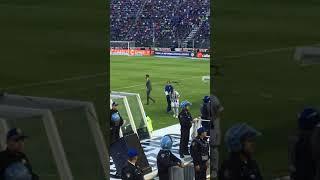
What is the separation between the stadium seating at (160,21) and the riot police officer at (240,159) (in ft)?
154

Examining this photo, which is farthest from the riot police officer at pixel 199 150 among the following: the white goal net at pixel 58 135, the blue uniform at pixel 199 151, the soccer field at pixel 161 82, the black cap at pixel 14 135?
the soccer field at pixel 161 82

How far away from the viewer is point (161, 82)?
29.1 metres

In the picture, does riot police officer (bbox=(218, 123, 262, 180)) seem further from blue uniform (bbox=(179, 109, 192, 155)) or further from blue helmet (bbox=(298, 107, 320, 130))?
blue uniform (bbox=(179, 109, 192, 155))

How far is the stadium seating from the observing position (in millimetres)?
54562

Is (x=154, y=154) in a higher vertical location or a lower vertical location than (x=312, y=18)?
lower

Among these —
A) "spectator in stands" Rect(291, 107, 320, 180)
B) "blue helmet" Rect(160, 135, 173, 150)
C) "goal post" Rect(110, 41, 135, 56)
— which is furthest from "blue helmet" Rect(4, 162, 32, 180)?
"goal post" Rect(110, 41, 135, 56)

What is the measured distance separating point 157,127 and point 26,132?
473 inches

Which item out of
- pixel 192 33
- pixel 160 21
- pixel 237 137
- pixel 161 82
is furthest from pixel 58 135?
pixel 160 21

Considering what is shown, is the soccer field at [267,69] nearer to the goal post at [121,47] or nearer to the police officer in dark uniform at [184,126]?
the police officer in dark uniform at [184,126]

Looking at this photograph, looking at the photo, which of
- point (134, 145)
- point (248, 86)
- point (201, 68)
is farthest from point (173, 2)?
point (248, 86)

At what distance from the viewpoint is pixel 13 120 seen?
4629mm

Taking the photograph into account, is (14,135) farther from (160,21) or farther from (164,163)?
(160,21)

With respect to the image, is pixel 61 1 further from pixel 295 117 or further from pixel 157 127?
pixel 157 127

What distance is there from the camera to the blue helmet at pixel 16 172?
3.79 m
